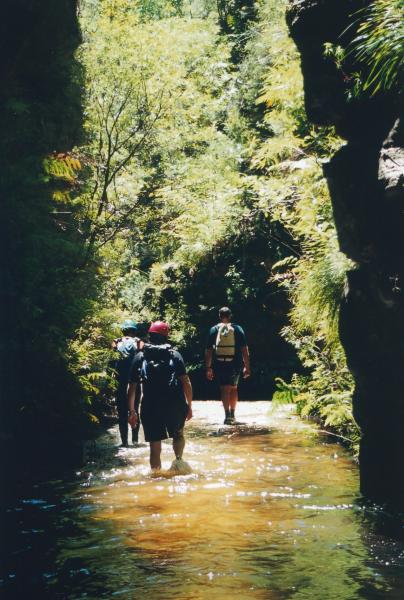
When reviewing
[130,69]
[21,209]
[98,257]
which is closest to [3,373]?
[21,209]

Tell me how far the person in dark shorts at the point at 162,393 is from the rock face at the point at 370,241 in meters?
2.26

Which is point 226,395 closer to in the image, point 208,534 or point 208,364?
point 208,364

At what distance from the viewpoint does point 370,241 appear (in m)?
7.40

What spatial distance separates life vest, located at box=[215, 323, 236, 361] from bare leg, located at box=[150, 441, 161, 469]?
4.40 metres

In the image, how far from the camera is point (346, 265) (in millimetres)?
8680

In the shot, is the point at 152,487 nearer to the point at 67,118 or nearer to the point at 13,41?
the point at 13,41

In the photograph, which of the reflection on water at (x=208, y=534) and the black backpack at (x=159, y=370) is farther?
the black backpack at (x=159, y=370)

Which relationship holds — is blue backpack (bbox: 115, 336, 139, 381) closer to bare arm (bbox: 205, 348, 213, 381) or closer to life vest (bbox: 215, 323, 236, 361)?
bare arm (bbox: 205, 348, 213, 381)

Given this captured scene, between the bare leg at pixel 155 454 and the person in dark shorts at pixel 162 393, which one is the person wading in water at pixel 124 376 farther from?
the person in dark shorts at pixel 162 393

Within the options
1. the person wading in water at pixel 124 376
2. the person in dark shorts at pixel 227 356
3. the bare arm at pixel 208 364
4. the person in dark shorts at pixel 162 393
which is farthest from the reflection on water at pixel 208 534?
the person in dark shorts at pixel 227 356

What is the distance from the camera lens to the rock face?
23.5 ft

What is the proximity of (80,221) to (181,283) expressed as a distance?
5535 millimetres

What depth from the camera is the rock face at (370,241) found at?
716 cm

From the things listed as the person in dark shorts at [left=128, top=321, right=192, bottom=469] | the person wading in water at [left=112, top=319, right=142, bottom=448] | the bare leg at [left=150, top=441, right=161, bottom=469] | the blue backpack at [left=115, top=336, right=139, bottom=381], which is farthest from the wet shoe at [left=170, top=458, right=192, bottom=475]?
the blue backpack at [left=115, top=336, right=139, bottom=381]
